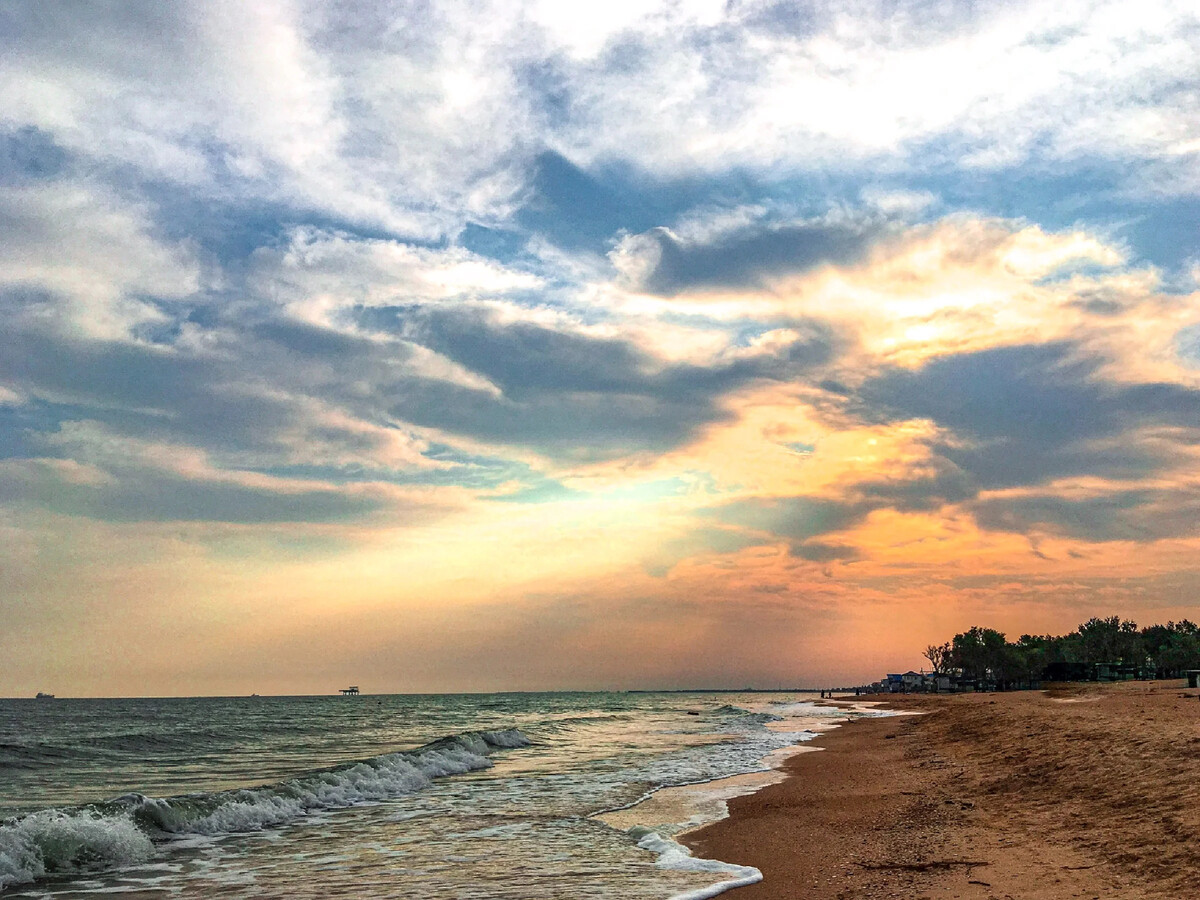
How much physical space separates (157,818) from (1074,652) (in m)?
150

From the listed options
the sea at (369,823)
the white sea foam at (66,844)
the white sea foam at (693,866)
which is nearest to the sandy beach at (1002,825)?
the white sea foam at (693,866)

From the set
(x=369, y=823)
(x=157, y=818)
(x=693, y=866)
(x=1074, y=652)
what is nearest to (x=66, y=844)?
(x=157, y=818)

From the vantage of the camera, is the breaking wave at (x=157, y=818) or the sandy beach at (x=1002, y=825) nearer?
the sandy beach at (x=1002, y=825)

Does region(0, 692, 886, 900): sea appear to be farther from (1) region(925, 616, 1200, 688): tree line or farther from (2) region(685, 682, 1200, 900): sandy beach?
(1) region(925, 616, 1200, 688): tree line

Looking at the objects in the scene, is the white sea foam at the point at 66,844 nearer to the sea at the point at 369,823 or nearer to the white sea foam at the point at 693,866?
the sea at the point at 369,823

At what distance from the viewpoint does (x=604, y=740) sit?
50.9 m

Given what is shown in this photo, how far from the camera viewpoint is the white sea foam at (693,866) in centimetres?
1184

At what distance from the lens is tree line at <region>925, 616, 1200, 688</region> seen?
4459 inches

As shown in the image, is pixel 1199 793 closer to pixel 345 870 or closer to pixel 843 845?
pixel 843 845

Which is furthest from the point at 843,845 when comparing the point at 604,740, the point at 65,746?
the point at 65,746

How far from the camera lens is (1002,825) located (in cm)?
1416

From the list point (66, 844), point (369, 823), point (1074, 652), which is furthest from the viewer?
point (1074, 652)

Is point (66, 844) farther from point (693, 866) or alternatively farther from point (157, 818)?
point (693, 866)

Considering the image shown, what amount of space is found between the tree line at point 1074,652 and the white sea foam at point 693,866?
10203 centimetres
